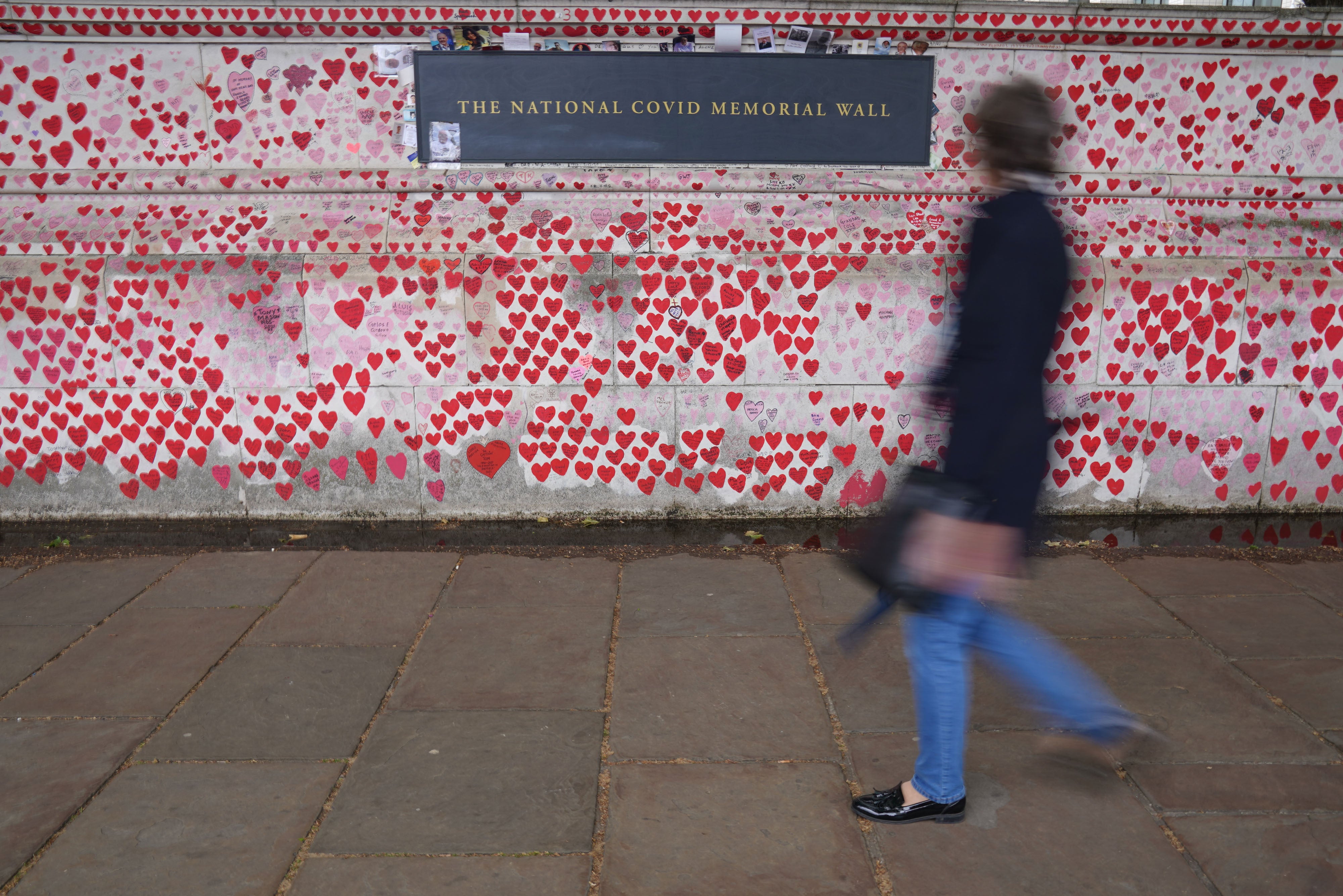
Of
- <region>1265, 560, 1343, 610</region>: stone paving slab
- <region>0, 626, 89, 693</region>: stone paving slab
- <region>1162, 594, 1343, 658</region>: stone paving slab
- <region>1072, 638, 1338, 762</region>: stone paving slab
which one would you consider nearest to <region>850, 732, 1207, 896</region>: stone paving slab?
<region>1072, 638, 1338, 762</region>: stone paving slab

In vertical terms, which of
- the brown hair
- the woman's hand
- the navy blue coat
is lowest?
the woman's hand

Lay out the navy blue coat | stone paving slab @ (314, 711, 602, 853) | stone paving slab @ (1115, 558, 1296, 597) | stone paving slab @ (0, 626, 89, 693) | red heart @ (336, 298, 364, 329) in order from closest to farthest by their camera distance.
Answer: the navy blue coat < stone paving slab @ (314, 711, 602, 853) < stone paving slab @ (0, 626, 89, 693) < stone paving slab @ (1115, 558, 1296, 597) < red heart @ (336, 298, 364, 329)

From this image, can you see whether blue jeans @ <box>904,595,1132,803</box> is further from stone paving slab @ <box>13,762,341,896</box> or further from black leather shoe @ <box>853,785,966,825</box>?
stone paving slab @ <box>13,762,341,896</box>

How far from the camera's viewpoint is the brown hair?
2.30 meters

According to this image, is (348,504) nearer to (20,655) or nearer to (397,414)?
(397,414)

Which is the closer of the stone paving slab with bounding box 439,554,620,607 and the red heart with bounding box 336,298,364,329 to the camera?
the stone paving slab with bounding box 439,554,620,607

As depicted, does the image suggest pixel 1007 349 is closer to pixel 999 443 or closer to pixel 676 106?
pixel 999 443

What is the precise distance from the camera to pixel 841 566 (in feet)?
15.4

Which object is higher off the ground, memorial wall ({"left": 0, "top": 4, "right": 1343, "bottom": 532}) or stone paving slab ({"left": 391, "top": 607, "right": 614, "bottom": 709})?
memorial wall ({"left": 0, "top": 4, "right": 1343, "bottom": 532})

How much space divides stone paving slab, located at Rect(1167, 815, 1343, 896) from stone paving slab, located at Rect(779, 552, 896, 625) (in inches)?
57.9

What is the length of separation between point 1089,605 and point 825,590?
1.18m

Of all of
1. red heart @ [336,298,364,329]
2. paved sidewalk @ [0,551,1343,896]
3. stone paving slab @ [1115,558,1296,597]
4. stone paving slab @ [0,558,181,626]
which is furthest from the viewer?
red heart @ [336,298,364,329]

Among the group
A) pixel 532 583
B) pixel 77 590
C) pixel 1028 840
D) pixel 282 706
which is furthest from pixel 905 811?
pixel 77 590

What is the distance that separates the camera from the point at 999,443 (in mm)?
2326
